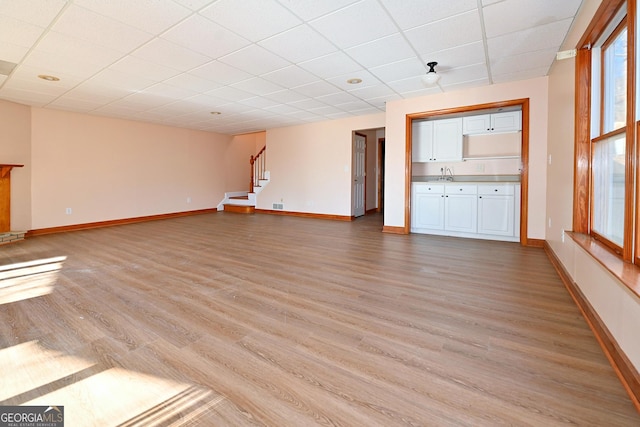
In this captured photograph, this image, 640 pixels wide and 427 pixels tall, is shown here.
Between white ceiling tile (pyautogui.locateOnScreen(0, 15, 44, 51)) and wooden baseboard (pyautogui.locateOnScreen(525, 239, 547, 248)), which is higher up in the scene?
white ceiling tile (pyautogui.locateOnScreen(0, 15, 44, 51))

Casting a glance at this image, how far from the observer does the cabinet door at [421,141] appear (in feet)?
18.5

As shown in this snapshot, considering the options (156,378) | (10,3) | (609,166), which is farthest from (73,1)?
(609,166)

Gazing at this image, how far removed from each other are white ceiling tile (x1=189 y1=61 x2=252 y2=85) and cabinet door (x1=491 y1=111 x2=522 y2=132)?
4011 mm

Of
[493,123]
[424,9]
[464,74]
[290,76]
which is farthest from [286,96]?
[493,123]

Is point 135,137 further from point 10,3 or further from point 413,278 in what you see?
point 413,278

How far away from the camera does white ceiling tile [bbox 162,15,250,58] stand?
2.82 m

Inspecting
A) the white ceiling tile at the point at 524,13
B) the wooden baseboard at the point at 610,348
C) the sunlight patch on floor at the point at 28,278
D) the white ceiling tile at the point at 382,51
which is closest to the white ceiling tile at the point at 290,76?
the white ceiling tile at the point at 382,51

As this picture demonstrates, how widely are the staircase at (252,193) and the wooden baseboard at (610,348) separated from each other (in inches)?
301

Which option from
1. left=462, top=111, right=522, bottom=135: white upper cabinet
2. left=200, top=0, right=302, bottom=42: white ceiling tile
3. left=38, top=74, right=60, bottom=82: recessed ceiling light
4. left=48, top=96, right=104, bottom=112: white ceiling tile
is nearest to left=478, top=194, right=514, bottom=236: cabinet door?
left=462, top=111, right=522, bottom=135: white upper cabinet

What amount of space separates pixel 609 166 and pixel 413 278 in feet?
5.85

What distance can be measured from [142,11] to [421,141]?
4.66 m

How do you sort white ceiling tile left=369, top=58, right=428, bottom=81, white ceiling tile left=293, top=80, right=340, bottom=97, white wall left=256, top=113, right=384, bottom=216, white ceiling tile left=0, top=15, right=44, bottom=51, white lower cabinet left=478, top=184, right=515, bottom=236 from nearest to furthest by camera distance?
white ceiling tile left=0, top=15, right=44, bottom=51, white ceiling tile left=369, top=58, right=428, bottom=81, white ceiling tile left=293, top=80, right=340, bottom=97, white lower cabinet left=478, top=184, right=515, bottom=236, white wall left=256, top=113, right=384, bottom=216

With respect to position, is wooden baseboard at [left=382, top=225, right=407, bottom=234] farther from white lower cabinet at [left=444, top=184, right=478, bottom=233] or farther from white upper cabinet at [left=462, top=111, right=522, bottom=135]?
white upper cabinet at [left=462, top=111, right=522, bottom=135]

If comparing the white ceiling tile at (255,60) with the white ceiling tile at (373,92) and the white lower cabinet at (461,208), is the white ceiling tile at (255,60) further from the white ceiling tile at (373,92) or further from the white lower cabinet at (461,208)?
the white lower cabinet at (461,208)
